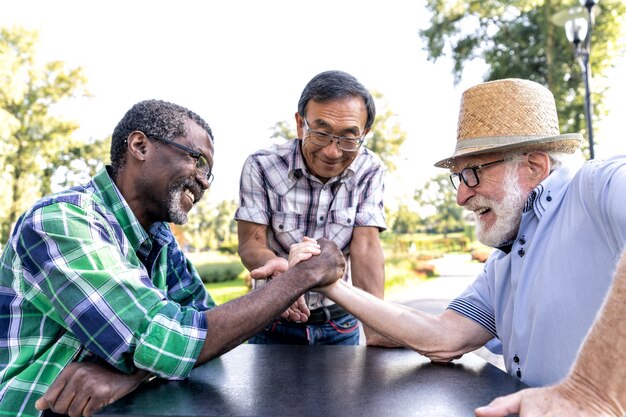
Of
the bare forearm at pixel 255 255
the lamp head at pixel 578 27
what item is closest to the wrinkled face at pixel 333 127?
the bare forearm at pixel 255 255

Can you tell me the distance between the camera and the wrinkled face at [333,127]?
8.64 ft

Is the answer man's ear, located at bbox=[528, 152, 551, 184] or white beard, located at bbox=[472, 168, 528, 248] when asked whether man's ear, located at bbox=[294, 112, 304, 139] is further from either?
man's ear, located at bbox=[528, 152, 551, 184]

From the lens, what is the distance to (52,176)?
2150 centimetres

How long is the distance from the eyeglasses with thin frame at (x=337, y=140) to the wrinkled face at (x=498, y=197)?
0.59 m

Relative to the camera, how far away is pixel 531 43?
15.9m

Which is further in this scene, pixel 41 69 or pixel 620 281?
pixel 41 69

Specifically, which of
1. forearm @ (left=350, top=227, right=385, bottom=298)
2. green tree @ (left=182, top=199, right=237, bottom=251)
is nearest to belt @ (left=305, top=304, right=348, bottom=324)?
forearm @ (left=350, top=227, right=385, bottom=298)

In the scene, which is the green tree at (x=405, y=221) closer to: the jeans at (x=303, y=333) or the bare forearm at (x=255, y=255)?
the jeans at (x=303, y=333)

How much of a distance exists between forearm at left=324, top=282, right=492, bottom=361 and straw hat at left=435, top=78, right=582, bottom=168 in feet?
2.21

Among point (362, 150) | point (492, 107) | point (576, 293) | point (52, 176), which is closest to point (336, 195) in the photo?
point (362, 150)

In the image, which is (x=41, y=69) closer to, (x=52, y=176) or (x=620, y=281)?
(x=52, y=176)

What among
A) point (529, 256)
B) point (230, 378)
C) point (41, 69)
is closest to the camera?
point (230, 378)

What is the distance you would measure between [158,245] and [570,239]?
1.56m

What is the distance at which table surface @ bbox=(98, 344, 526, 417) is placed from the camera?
4.17ft
